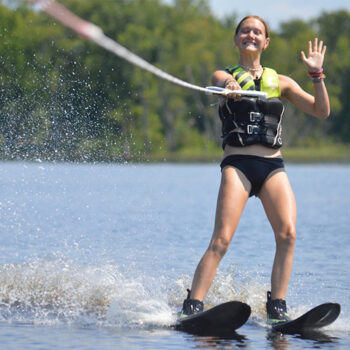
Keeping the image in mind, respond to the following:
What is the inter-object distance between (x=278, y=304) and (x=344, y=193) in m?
21.6

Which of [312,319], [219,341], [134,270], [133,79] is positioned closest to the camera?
[219,341]

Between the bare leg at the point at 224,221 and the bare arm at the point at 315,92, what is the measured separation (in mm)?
682

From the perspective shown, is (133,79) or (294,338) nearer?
(294,338)

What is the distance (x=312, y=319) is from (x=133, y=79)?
55.4m

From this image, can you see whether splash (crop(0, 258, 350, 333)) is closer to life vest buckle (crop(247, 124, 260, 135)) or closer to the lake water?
the lake water

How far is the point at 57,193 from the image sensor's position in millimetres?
22219

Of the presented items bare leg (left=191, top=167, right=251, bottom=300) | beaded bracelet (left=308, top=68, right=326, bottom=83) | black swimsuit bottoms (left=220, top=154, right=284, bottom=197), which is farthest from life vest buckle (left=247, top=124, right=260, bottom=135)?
beaded bracelet (left=308, top=68, right=326, bottom=83)

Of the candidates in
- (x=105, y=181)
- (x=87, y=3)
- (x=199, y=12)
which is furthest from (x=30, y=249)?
(x=199, y=12)

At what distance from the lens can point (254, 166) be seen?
650cm

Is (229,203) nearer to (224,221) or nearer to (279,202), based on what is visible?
(224,221)

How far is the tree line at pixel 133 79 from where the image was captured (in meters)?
40.2

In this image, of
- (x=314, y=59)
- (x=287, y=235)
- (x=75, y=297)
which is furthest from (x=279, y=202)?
(x=75, y=297)

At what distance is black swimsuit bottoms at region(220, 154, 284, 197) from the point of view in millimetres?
6508

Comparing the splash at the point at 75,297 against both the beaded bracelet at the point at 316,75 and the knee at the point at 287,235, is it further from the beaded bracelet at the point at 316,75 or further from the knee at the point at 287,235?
the beaded bracelet at the point at 316,75
